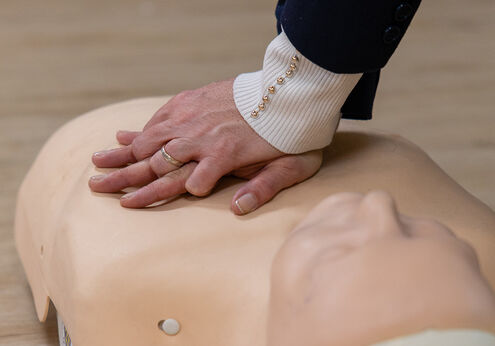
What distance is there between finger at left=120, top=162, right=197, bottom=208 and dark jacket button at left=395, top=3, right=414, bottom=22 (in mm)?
279

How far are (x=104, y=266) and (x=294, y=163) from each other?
0.25 metres

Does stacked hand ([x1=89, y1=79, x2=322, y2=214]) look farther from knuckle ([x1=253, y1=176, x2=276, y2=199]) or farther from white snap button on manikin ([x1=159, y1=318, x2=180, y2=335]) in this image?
white snap button on manikin ([x1=159, y1=318, x2=180, y2=335])

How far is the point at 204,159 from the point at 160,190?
6cm

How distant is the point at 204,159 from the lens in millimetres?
926

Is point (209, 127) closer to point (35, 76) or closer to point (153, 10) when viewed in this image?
point (35, 76)

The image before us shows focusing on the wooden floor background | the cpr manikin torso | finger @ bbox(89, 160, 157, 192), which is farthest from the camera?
the wooden floor background

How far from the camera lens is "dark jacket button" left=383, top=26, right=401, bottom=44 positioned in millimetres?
875

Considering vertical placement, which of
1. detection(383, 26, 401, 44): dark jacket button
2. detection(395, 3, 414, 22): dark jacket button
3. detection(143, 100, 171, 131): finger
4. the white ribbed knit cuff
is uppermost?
detection(395, 3, 414, 22): dark jacket button

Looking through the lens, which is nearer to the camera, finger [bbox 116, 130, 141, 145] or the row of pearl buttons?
the row of pearl buttons

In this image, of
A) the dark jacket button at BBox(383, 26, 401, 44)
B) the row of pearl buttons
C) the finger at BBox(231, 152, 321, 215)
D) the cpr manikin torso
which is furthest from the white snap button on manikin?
the dark jacket button at BBox(383, 26, 401, 44)

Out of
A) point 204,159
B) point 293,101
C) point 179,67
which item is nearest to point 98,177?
point 204,159

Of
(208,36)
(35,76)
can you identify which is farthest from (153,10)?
(35,76)

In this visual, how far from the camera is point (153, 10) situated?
2.38m

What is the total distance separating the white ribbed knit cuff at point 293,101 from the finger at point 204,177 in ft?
0.21
